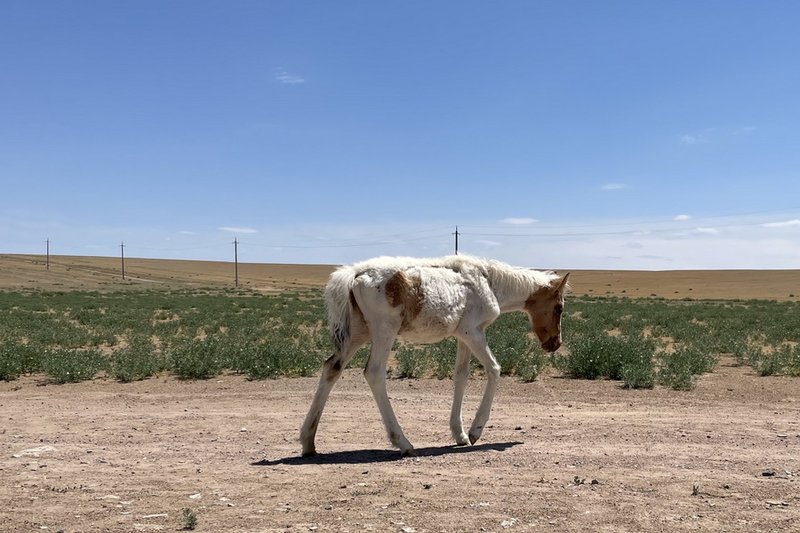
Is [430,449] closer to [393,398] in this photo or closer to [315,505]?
[315,505]

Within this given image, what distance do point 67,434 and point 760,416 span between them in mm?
9425

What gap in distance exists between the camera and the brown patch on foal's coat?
24.8ft

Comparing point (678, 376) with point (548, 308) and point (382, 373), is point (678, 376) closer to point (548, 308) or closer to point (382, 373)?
point (548, 308)

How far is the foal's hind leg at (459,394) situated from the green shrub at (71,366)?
9.71 meters

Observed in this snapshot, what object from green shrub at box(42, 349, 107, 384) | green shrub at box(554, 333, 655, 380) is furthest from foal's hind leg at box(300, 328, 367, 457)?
green shrub at box(42, 349, 107, 384)

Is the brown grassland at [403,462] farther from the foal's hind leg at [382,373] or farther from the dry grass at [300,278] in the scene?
the dry grass at [300,278]

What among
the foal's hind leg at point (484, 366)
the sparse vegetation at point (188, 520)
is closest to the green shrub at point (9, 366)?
the foal's hind leg at point (484, 366)

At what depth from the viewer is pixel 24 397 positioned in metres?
12.6

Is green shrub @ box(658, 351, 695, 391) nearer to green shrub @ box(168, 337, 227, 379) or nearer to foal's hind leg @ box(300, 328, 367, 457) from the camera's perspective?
foal's hind leg @ box(300, 328, 367, 457)

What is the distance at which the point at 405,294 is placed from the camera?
7.61 meters

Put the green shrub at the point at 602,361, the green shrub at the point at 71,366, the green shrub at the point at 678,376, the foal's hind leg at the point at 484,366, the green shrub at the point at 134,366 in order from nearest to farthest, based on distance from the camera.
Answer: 1. the foal's hind leg at the point at 484,366
2. the green shrub at the point at 678,376
3. the green shrub at the point at 71,366
4. the green shrub at the point at 602,361
5. the green shrub at the point at 134,366

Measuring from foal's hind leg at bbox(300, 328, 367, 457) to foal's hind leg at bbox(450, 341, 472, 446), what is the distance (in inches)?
52.6

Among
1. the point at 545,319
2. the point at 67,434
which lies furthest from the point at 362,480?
the point at 67,434

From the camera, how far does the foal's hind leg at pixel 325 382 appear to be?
7.50 m
